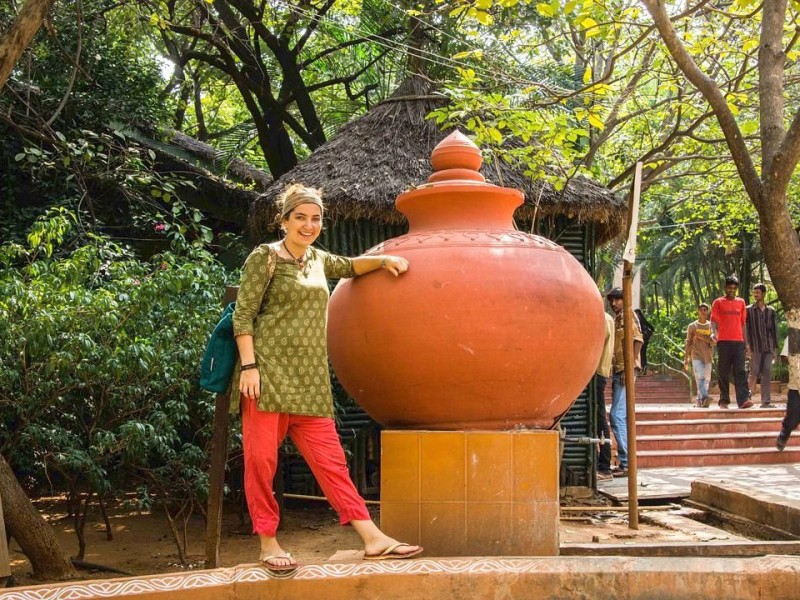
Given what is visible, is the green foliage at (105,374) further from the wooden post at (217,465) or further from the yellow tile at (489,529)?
the yellow tile at (489,529)

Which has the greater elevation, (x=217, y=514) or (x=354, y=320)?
(x=354, y=320)

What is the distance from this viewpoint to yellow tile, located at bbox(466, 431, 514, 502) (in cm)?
347

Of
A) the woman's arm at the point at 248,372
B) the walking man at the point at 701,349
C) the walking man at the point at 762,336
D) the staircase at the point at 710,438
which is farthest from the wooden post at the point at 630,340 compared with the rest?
the walking man at the point at 701,349

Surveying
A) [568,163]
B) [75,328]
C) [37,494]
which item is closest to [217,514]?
[75,328]

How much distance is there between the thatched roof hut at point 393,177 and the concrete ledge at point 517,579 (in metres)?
4.21

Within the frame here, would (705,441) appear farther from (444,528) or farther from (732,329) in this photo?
(444,528)

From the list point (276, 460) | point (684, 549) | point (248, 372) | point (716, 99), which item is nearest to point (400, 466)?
point (276, 460)

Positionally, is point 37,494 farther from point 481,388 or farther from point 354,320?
point 481,388

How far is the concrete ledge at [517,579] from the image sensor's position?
3029 mm

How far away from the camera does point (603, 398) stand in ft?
26.0

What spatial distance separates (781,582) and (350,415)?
430cm

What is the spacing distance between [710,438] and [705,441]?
0.29ft

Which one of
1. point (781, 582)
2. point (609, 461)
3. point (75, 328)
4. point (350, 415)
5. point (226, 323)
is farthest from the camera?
point (609, 461)

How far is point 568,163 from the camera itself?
25.4 ft
